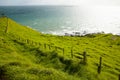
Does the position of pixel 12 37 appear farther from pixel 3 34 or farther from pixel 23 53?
pixel 23 53

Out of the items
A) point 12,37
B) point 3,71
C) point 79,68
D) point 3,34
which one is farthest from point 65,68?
point 3,34

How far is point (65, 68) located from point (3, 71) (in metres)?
13.6

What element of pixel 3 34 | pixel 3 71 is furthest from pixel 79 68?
pixel 3 34

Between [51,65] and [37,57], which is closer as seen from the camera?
[51,65]

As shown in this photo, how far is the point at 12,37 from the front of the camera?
75188 mm

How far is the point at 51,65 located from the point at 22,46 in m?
19.4

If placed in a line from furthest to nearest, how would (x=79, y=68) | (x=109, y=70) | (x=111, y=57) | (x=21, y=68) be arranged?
(x=111, y=57) → (x=109, y=70) → (x=79, y=68) → (x=21, y=68)

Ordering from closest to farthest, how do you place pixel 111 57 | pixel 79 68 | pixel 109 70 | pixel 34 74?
pixel 34 74, pixel 79 68, pixel 109 70, pixel 111 57

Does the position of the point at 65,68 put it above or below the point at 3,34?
below

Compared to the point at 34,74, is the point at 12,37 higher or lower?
higher

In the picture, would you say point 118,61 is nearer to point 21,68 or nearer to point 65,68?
point 65,68

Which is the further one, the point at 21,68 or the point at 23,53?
the point at 23,53

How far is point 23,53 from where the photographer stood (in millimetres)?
57312

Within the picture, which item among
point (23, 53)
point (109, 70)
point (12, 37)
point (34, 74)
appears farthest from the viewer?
point (12, 37)
